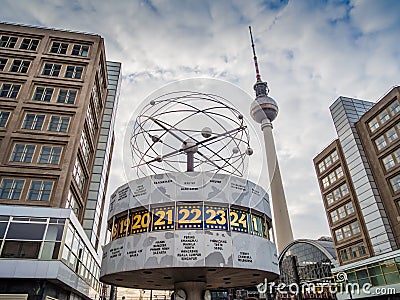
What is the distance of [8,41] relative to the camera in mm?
41938

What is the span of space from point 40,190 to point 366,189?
44961 mm

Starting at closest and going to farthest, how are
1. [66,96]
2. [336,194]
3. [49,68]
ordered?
[66,96] < [49,68] < [336,194]

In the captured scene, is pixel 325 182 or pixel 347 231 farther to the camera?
pixel 325 182

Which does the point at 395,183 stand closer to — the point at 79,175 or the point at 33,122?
the point at 79,175

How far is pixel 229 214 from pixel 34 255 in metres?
16.0

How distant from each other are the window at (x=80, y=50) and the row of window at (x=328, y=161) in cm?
4668

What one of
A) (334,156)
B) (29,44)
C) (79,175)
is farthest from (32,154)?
(334,156)

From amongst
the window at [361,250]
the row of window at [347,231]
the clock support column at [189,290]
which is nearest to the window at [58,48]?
the clock support column at [189,290]

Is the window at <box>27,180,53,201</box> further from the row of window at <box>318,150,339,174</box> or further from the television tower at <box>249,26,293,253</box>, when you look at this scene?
the television tower at <box>249,26,293,253</box>

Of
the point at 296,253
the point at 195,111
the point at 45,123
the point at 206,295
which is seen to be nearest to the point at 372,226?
the point at 296,253

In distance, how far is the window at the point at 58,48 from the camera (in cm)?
4241

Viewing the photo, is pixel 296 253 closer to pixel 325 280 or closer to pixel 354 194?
pixel 325 280

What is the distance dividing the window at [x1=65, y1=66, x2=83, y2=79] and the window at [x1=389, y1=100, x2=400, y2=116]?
148 feet

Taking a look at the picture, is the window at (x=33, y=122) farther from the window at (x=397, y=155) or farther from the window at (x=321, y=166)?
the window at (x=321, y=166)
